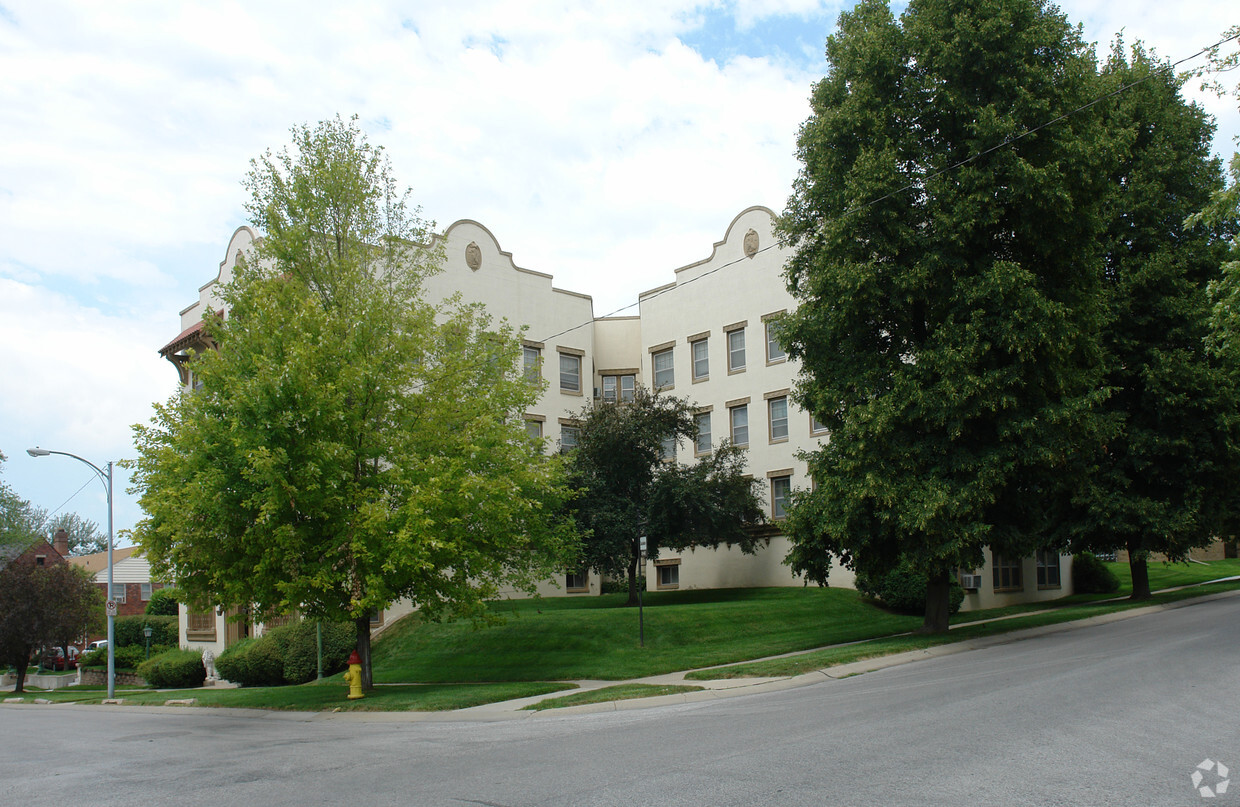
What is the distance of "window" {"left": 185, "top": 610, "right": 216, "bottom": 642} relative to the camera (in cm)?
3847

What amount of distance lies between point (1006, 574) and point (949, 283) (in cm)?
1906

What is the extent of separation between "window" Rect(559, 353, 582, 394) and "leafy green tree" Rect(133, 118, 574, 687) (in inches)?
Answer: 700

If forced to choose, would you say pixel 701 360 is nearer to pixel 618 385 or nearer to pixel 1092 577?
pixel 618 385

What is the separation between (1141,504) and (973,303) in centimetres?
1039

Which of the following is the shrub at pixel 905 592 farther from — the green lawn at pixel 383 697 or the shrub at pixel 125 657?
the shrub at pixel 125 657

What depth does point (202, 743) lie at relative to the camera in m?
13.9

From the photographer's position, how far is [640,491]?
3162 cm

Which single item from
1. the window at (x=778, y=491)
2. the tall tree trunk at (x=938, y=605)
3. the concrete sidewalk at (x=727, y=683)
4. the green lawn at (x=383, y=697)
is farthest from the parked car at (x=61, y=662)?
the tall tree trunk at (x=938, y=605)

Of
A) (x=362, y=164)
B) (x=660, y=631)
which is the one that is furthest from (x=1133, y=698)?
(x=362, y=164)

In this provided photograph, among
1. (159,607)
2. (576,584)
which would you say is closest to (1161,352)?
→ (576,584)

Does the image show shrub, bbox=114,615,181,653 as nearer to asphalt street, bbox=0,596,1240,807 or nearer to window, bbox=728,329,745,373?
window, bbox=728,329,745,373

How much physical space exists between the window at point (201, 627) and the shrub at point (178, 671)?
1754 mm

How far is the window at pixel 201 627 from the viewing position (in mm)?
38469

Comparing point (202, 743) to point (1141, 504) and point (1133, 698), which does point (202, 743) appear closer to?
point (1133, 698)
